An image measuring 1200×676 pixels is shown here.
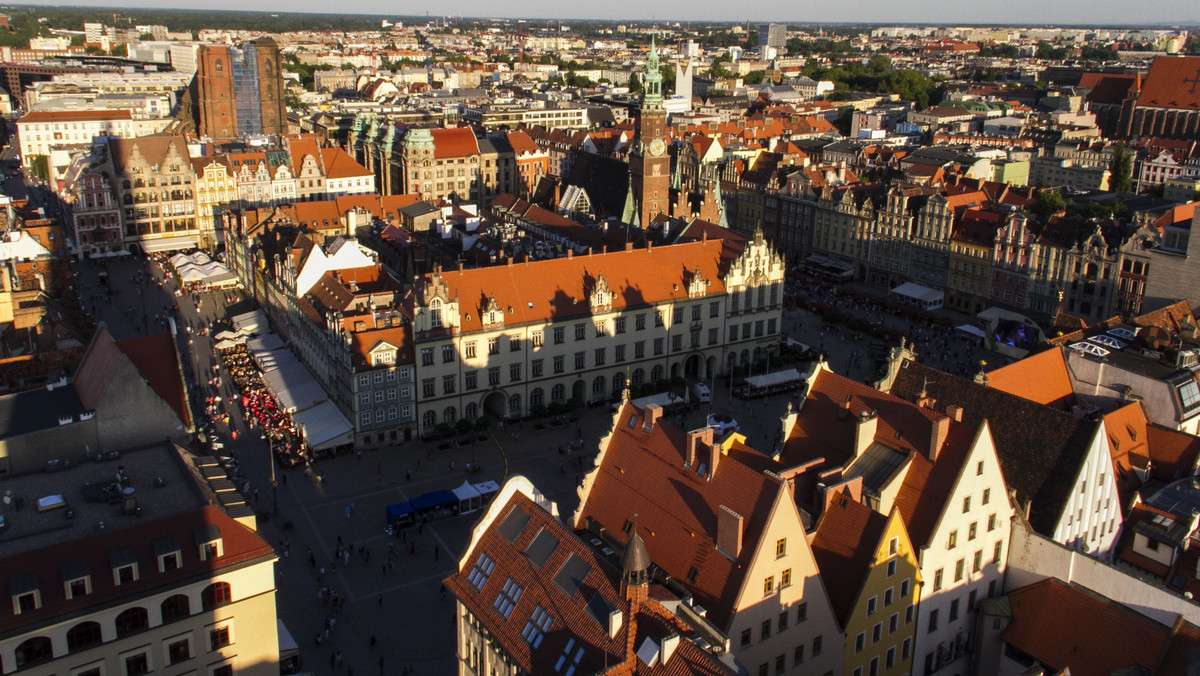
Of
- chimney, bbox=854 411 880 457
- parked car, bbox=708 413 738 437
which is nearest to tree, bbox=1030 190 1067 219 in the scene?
parked car, bbox=708 413 738 437

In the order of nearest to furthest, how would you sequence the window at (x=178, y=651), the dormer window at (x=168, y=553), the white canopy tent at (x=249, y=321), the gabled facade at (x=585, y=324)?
1. the dormer window at (x=168, y=553)
2. the window at (x=178, y=651)
3. the gabled facade at (x=585, y=324)
4. the white canopy tent at (x=249, y=321)

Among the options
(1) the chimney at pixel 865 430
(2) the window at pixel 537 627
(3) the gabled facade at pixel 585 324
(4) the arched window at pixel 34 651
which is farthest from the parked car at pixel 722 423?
(4) the arched window at pixel 34 651

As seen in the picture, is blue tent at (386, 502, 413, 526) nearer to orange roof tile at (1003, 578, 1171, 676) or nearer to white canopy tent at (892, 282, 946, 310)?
orange roof tile at (1003, 578, 1171, 676)

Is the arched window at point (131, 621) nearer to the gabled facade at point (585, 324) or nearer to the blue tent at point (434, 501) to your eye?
the blue tent at point (434, 501)

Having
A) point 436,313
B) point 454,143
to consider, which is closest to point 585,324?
point 436,313

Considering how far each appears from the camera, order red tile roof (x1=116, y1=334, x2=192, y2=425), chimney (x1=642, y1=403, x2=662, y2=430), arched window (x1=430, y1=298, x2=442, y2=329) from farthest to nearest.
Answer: arched window (x1=430, y1=298, x2=442, y2=329)
red tile roof (x1=116, y1=334, x2=192, y2=425)
chimney (x1=642, y1=403, x2=662, y2=430)

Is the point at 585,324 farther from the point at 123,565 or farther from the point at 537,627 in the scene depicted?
the point at 123,565
